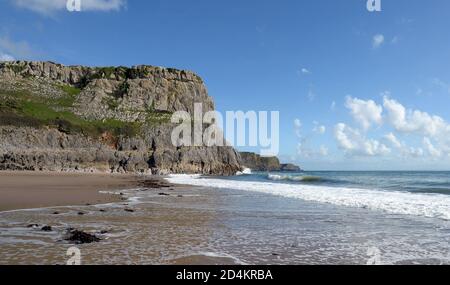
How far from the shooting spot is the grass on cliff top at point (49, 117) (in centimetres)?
9850

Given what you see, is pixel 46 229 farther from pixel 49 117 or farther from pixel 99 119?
pixel 99 119

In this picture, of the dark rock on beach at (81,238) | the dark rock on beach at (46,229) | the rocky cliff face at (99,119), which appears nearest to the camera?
the dark rock on beach at (81,238)

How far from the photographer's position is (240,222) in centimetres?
1510

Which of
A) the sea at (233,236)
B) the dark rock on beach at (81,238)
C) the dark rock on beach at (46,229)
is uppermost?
the dark rock on beach at (81,238)

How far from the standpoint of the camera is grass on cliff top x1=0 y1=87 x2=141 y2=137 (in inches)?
3878

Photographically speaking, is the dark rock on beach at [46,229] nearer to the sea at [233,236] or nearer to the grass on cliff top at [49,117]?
the sea at [233,236]

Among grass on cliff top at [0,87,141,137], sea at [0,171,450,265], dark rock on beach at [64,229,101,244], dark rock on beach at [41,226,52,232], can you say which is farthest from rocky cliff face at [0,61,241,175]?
dark rock on beach at [64,229,101,244]

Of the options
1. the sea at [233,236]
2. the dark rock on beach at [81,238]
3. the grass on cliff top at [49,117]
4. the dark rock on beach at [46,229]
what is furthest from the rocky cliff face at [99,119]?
the dark rock on beach at [81,238]

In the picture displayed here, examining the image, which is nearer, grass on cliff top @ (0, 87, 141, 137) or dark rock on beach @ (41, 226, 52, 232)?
dark rock on beach @ (41, 226, 52, 232)

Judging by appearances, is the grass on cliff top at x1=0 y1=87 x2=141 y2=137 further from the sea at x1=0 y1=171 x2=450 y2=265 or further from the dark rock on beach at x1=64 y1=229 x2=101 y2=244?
the dark rock on beach at x1=64 y1=229 x2=101 y2=244

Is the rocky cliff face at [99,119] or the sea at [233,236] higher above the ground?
the rocky cliff face at [99,119]

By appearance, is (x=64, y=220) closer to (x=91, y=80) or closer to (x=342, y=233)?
(x=342, y=233)

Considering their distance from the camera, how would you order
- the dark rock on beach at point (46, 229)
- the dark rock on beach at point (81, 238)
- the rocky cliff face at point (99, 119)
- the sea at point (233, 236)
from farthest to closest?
the rocky cliff face at point (99, 119) → the dark rock on beach at point (46, 229) → the dark rock on beach at point (81, 238) → the sea at point (233, 236)
